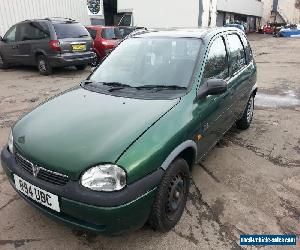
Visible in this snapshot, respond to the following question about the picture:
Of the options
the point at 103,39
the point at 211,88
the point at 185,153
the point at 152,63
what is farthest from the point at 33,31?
the point at 185,153

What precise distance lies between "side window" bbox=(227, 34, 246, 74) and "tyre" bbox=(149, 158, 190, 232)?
1913 millimetres

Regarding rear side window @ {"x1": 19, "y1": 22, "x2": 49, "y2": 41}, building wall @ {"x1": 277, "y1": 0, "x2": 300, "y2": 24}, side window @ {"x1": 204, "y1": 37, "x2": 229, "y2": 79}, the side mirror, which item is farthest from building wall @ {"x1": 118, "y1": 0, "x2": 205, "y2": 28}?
building wall @ {"x1": 277, "y1": 0, "x2": 300, "y2": 24}

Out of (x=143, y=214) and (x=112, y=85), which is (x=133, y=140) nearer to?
(x=143, y=214)

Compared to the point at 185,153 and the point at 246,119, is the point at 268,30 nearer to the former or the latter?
the point at 246,119

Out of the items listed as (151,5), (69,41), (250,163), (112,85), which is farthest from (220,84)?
(151,5)

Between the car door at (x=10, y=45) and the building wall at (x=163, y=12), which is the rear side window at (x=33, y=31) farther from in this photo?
the building wall at (x=163, y=12)

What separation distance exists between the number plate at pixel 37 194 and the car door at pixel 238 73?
8.44 ft

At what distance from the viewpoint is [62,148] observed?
99.7 inches

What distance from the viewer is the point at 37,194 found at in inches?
101

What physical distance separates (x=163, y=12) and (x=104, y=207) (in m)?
22.2

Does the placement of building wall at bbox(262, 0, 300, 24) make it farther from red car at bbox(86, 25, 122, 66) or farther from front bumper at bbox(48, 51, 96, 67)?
front bumper at bbox(48, 51, 96, 67)

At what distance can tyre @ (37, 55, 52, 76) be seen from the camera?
34.1 feet

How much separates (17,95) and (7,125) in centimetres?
251

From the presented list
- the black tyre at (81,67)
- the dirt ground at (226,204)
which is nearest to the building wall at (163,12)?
the black tyre at (81,67)
